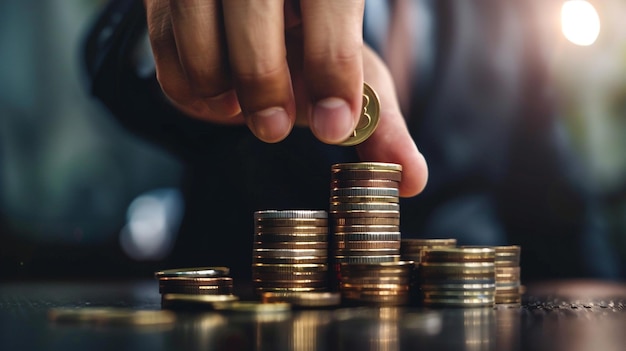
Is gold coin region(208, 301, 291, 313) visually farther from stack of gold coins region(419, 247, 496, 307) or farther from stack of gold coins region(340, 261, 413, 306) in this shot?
stack of gold coins region(419, 247, 496, 307)

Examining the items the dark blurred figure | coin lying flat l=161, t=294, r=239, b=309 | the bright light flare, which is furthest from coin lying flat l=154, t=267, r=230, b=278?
the bright light flare

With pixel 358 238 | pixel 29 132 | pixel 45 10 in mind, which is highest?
pixel 45 10

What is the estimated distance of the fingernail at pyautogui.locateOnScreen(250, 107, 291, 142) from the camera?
4.79 ft

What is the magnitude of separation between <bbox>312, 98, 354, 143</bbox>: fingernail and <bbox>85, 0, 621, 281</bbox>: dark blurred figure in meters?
1.39

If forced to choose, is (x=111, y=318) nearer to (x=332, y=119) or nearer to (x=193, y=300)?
(x=193, y=300)

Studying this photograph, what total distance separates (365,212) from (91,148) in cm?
189

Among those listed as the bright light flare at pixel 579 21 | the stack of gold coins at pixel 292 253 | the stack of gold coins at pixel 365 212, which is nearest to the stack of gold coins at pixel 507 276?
the stack of gold coins at pixel 365 212

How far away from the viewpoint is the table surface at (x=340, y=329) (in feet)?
3.10

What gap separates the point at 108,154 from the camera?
326cm

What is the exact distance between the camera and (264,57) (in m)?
1.38

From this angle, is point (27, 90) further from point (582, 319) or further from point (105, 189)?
point (582, 319)

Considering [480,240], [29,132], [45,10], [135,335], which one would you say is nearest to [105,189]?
[29,132]

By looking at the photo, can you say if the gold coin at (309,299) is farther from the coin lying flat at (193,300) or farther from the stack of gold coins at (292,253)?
the stack of gold coins at (292,253)

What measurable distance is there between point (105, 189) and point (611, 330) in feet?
8.16
